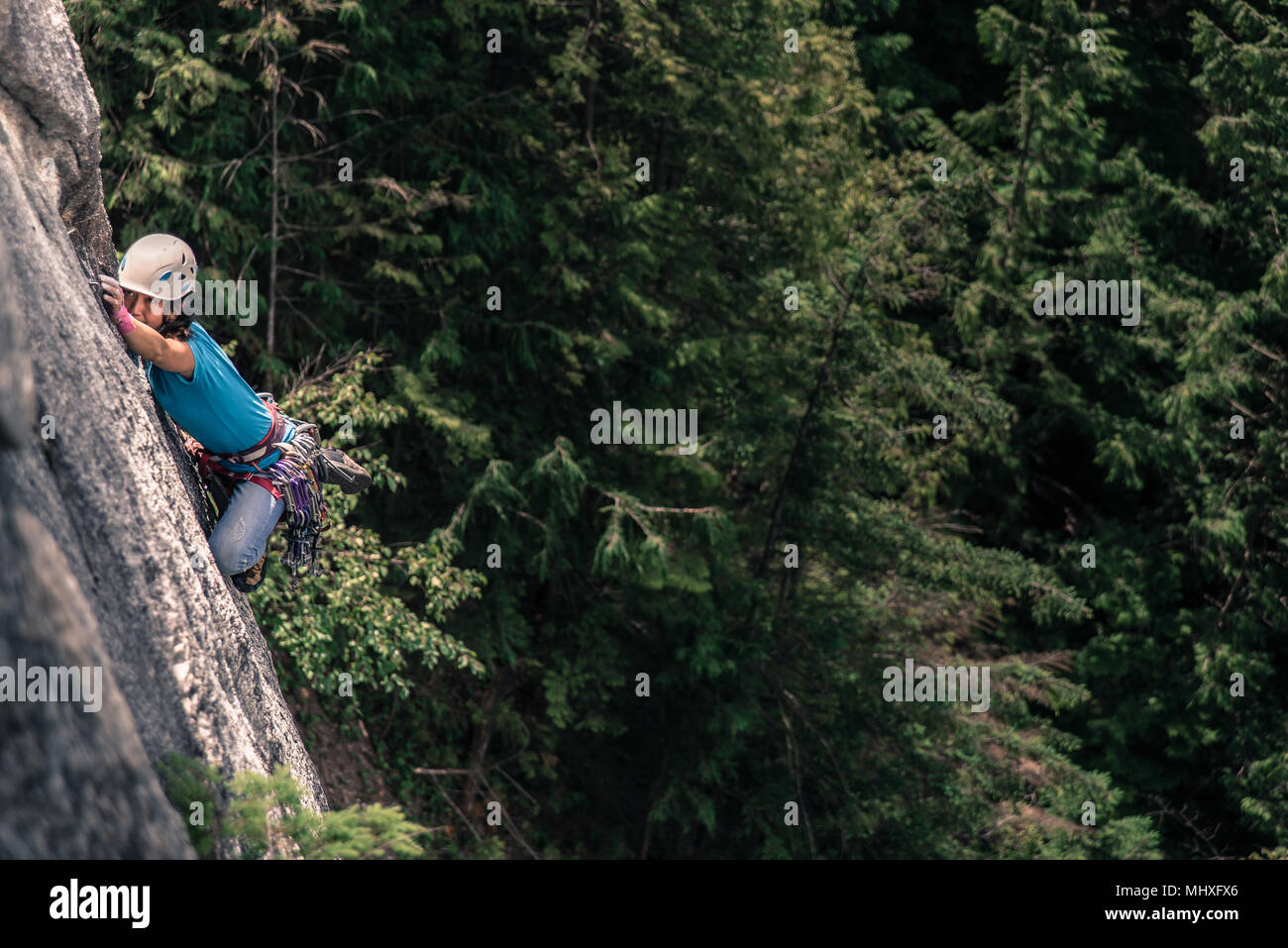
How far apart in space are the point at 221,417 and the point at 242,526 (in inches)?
18.6

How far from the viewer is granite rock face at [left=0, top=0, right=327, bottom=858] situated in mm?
2846

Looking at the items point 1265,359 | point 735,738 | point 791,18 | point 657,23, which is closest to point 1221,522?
point 1265,359

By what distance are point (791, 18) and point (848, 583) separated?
265 inches

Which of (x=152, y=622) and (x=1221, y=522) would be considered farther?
(x=1221, y=522)

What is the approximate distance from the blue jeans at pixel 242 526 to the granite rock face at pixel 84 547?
0.10 m

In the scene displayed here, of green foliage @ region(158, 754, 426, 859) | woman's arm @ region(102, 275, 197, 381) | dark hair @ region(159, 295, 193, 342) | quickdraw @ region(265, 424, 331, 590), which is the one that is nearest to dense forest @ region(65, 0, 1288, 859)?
quickdraw @ region(265, 424, 331, 590)

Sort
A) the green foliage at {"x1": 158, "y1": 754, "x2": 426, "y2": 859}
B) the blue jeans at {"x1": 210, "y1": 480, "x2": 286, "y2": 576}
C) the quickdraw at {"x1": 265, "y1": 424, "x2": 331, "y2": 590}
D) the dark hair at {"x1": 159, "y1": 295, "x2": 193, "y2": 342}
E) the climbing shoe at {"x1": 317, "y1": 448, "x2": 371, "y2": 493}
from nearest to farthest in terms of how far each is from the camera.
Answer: the green foliage at {"x1": 158, "y1": 754, "x2": 426, "y2": 859}
the dark hair at {"x1": 159, "y1": 295, "x2": 193, "y2": 342}
the blue jeans at {"x1": 210, "y1": 480, "x2": 286, "y2": 576}
the quickdraw at {"x1": 265, "y1": 424, "x2": 331, "y2": 590}
the climbing shoe at {"x1": 317, "y1": 448, "x2": 371, "y2": 493}

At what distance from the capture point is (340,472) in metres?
5.93

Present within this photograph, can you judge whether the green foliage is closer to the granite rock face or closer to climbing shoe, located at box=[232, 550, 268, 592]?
the granite rock face

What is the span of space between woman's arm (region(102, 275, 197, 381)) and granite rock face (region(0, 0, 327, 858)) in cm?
9

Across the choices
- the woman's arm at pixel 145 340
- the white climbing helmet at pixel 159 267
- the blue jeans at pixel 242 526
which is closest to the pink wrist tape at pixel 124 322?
the woman's arm at pixel 145 340

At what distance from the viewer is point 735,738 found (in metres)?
14.0
